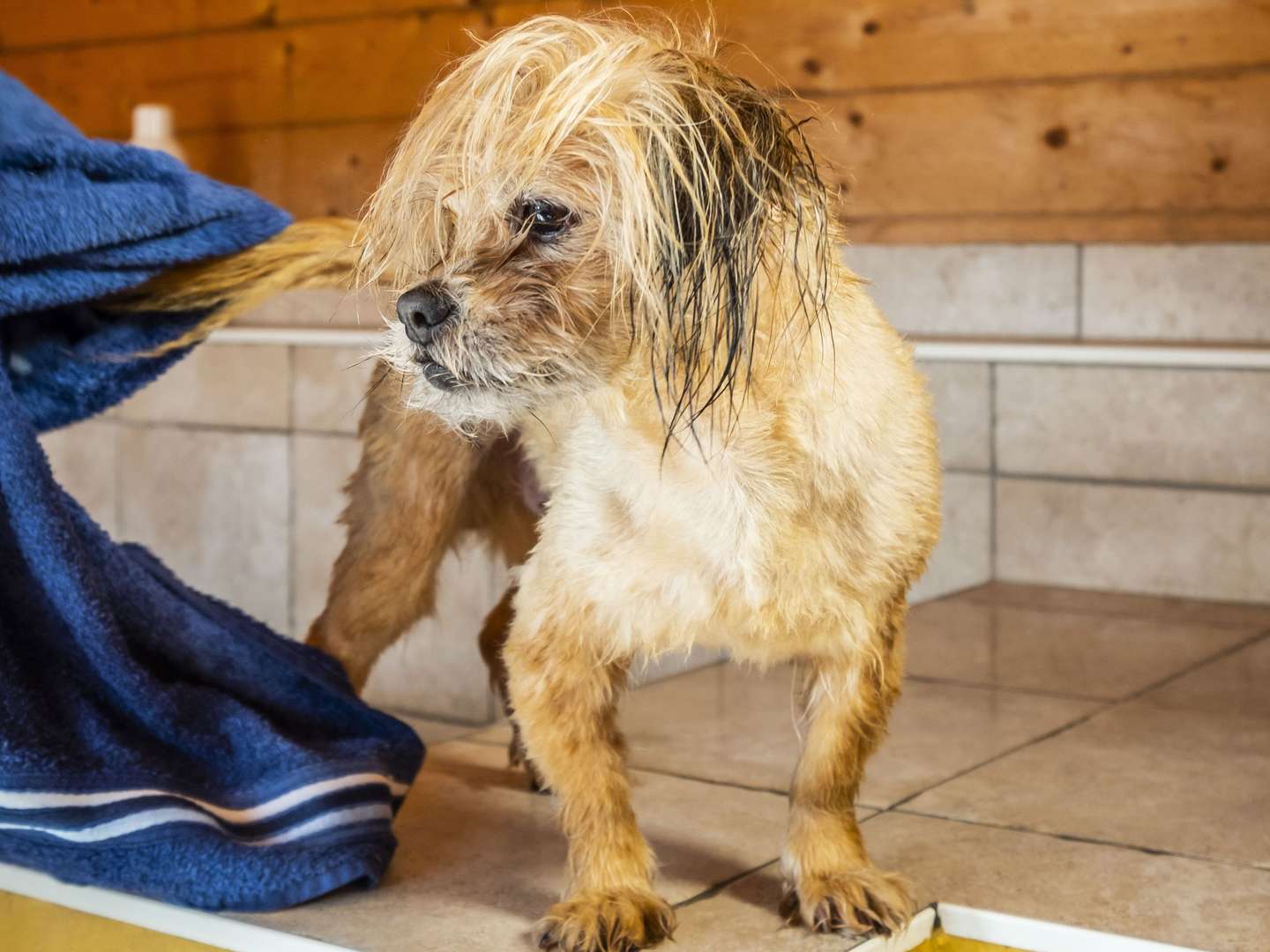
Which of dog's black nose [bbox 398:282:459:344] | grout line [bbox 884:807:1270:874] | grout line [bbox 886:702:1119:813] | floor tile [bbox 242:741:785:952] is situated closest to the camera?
dog's black nose [bbox 398:282:459:344]

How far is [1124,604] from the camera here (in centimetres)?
283

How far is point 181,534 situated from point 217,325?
201cm

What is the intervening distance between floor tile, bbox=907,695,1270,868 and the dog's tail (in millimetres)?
822

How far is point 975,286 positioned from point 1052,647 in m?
0.79

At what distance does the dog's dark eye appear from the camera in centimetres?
110

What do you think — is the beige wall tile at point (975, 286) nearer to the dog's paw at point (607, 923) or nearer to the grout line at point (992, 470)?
the grout line at point (992, 470)

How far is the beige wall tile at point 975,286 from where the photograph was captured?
2.93 m

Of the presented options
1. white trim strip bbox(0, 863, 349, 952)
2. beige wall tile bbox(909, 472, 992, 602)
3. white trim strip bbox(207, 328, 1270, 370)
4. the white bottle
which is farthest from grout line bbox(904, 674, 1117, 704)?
the white bottle

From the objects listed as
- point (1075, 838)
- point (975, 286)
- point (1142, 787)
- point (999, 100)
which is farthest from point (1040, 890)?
point (999, 100)

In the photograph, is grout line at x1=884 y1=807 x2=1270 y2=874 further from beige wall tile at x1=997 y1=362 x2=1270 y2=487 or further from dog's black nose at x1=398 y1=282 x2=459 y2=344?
beige wall tile at x1=997 y1=362 x2=1270 y2=487

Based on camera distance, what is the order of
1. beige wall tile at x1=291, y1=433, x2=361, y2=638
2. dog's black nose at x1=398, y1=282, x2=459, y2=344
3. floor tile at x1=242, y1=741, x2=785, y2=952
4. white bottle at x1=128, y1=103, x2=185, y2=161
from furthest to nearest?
white bottle at x1=128, y1=103, x2=185, y2=161
beige wall tile at x1=291, y1=433, x2=361, y2=638
floor tile at x1=242, y1=741, x2=785, y2=952
dog's black nose at x1=398, y1=282, x2=459, y2=344

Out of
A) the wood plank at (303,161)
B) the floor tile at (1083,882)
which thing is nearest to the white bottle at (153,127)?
the wood plank at (303,161)

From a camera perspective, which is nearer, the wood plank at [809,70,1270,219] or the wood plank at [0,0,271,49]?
the wood plank at [809,70,1270,219]

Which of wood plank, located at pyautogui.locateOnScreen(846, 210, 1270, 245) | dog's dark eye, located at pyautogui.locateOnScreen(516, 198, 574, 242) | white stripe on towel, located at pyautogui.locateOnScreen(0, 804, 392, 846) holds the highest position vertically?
wood plank, located at pyautogui.locateOnScreen(846, 210, 1270, 245)
